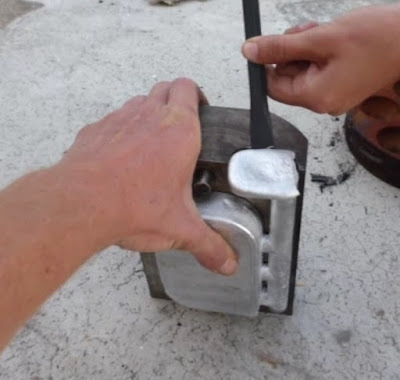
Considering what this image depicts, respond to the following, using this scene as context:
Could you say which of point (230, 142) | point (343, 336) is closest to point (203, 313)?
point (343, 336)

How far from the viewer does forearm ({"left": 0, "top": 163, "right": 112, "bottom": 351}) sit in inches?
21.0

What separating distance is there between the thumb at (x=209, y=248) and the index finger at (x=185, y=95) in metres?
0.15

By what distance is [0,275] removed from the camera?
0.52 metres

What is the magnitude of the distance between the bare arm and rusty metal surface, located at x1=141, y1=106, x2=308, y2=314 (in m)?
0.04

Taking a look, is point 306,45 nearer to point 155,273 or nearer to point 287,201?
point 287,201

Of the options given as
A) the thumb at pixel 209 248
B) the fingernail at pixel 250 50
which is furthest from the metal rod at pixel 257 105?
the thumb at pixel 209 248

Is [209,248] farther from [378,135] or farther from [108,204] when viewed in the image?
[378,135]

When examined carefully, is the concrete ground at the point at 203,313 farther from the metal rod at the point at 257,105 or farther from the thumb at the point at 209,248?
the metal rod at the point at 257,105

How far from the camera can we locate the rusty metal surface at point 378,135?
1.10 meters

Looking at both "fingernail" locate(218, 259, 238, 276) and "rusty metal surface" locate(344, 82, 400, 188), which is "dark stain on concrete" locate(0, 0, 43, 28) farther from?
"fingernail" locate(218, 259, 238, 276)

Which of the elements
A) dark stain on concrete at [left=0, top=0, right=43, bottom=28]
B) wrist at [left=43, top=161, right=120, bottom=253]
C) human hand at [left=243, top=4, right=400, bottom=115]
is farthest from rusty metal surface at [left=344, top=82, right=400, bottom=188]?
dark stain on concrete at [left=0, top=0, right=43, bottom=28]

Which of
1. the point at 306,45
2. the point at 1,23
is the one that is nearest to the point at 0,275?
the point at 306,45

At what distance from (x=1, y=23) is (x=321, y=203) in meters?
1.13

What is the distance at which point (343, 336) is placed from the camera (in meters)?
0.94
